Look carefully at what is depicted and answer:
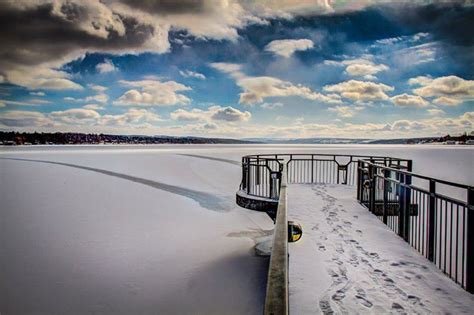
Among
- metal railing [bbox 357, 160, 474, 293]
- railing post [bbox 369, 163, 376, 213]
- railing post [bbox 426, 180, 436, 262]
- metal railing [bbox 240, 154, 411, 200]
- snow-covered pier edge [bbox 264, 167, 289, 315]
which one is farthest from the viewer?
metal railing [bbox 240, 154, 411, 200]

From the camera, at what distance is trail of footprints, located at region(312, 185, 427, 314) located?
3.31 metres

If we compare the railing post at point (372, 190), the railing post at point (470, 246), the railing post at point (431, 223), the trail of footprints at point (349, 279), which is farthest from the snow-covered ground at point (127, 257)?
the railing post at point (470, 246)

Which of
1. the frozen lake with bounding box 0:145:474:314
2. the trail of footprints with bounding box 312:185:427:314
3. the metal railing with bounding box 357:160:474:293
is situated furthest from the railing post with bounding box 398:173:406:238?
the frozen lake with bounding box 0:145:474:314

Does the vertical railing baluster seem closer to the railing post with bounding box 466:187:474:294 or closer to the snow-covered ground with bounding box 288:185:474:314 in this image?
the railing post with bounding box 466:187:474:294

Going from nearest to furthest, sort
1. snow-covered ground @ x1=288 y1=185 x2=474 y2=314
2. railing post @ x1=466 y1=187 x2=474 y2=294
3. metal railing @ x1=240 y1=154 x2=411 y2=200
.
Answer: snow-covered ground @ x1=288 y1=185 x2=474 y2=314 → railing post @ x1=466 y1=187 x2=474 y2=294 → metal railing @ x1=240 y1=154 x2=411 y2=200

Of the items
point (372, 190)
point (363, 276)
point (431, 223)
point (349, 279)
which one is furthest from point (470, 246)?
point (372, 190)

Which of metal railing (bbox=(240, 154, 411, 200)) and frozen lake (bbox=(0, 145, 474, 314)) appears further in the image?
metal railing (bbox=(240, 154, 411, 200))

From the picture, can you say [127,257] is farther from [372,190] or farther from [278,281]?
[278,281]

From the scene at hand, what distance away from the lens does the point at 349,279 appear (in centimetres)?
385

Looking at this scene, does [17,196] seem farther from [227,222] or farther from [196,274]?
[196,274]

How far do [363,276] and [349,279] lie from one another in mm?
203

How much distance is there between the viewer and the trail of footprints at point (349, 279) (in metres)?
3.31

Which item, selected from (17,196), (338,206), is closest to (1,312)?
(338,206)

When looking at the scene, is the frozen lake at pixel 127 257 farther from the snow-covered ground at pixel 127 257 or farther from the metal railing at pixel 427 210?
the metal railing at pixel 427 210
